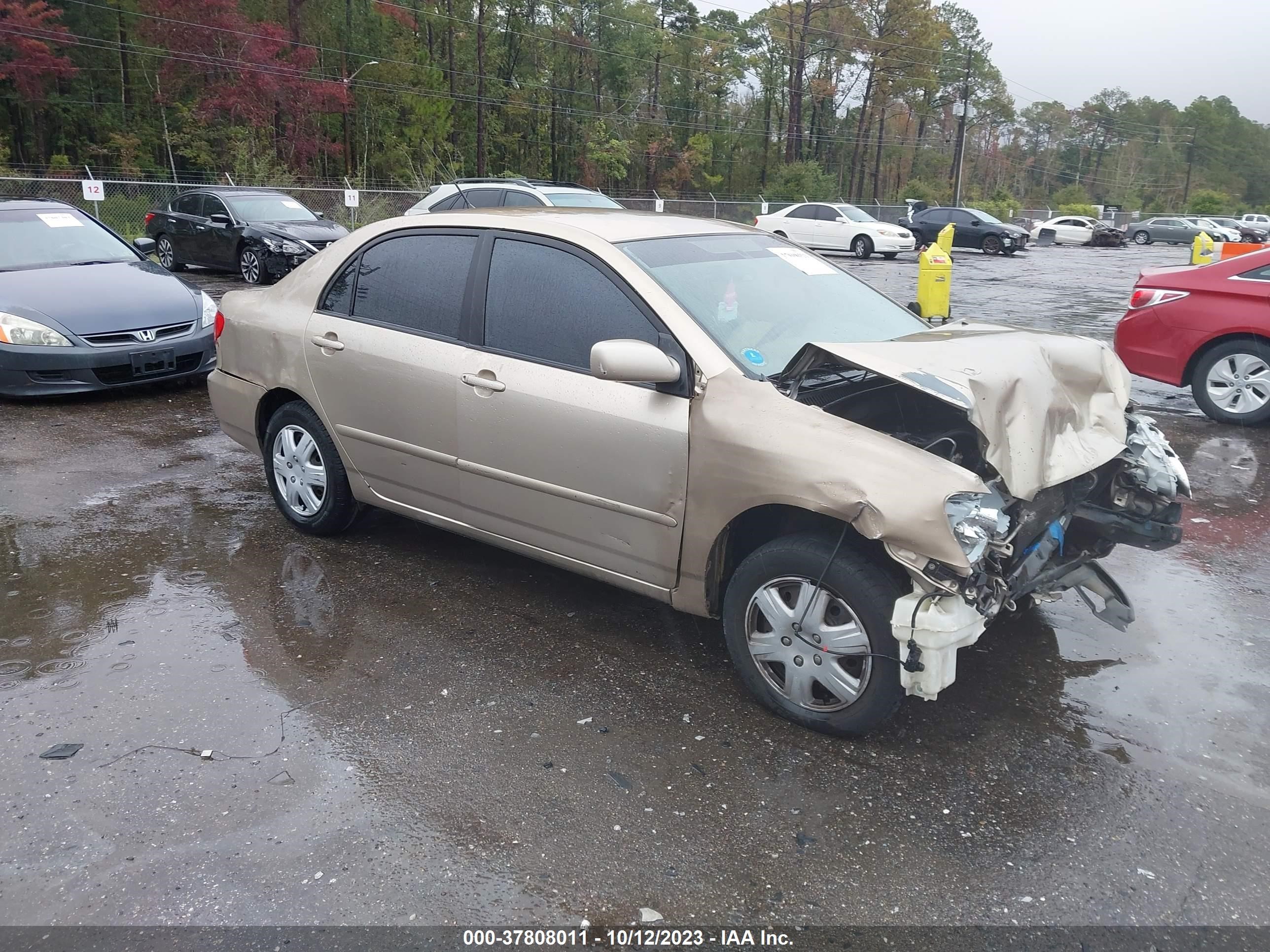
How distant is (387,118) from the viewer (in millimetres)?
47219

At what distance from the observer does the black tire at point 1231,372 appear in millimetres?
7977

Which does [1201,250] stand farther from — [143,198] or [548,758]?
[143,198]

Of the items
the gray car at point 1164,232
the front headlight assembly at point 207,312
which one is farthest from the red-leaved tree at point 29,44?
the gray car at point 1164,232

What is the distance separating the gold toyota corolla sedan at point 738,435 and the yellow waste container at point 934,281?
27.0 feet

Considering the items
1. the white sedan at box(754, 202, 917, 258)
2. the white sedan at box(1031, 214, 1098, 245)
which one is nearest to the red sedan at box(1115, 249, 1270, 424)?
the white sedan at box(754, 202, 917, 258)

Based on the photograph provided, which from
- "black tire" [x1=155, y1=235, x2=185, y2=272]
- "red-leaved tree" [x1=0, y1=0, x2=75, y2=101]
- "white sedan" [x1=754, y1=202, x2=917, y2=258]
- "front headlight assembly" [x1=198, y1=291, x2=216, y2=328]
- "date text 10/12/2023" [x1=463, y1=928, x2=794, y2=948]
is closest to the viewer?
"date text 10/12/2023" [x1=463, y1=928, x2=794, y2=948]

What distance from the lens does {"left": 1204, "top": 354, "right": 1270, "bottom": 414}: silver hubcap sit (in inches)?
316

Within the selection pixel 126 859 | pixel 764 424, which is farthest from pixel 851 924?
pixel 126 859

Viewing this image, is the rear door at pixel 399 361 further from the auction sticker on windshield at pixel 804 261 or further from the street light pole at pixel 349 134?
the street light pole at pixel 349 134

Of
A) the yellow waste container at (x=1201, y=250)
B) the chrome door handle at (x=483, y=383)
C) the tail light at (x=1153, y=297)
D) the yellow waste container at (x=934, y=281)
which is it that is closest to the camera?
the chrome door handle at (x=483, y=383)

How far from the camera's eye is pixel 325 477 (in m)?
5.09

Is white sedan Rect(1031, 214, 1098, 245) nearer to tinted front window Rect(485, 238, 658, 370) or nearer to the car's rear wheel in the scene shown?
the car's rear wheel

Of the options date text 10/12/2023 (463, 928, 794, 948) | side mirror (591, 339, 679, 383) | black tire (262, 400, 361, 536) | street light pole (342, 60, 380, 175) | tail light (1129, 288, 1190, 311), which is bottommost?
date text 10/12/2023 (463, 928, 794, 948)

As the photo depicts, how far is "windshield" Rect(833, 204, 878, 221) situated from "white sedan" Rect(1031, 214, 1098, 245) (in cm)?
1785
